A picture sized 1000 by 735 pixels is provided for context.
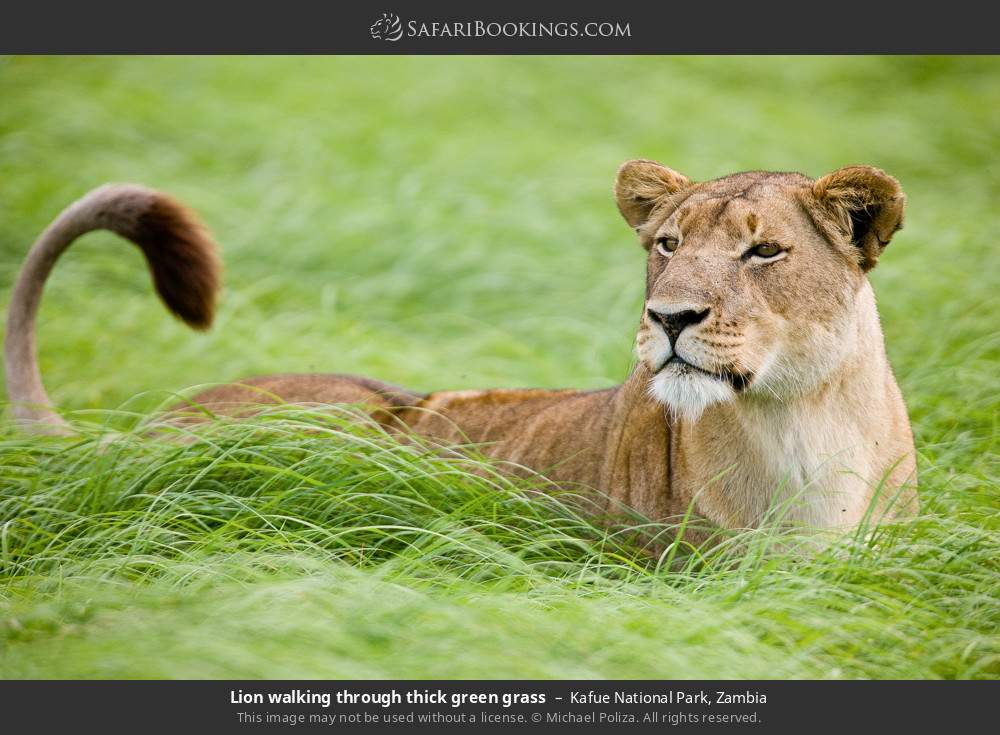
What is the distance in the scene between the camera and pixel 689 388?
150 inches

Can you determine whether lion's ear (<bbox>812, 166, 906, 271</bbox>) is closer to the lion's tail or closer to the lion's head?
the lion's head

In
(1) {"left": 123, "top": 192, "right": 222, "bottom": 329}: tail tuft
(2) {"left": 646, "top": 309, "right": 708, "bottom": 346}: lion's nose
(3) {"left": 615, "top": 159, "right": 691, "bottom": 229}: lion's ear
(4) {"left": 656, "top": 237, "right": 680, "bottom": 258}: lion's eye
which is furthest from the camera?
(1) {"left": 123, "top": 192, "right": 222, "bottom": 329}: tail tuft

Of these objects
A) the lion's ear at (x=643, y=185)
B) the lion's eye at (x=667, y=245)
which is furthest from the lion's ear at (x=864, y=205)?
the lion's ear at (x=643, y=185)

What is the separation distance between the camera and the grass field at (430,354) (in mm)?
3525

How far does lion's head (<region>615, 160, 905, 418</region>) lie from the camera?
3.79 meters

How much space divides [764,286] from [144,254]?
9.25 ft

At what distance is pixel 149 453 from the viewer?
4.82 m

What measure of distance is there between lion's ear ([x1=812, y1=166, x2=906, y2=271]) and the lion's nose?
62 cm

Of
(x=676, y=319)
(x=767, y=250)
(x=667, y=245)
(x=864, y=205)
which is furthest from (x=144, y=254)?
(x=864, y=205)

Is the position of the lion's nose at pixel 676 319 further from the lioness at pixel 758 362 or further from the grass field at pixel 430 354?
the grass field at pixel 430 354

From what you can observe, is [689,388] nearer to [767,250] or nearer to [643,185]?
[767,250]

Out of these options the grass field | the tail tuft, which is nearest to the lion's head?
the grass field

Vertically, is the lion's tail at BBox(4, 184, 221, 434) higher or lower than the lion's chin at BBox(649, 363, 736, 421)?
higher

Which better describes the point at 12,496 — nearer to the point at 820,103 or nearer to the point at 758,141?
the point at 758,141
